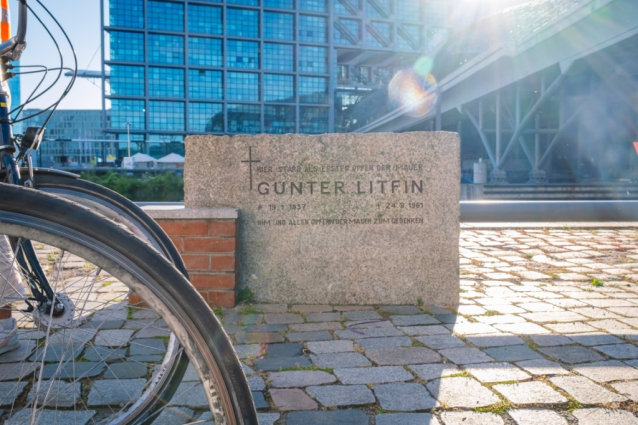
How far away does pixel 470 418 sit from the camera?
220cm

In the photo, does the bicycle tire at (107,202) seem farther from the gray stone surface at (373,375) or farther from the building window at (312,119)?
the building window at (312,119)

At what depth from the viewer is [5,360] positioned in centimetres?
283

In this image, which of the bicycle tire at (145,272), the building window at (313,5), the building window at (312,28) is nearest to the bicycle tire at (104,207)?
the bicycle tire at (145,272)

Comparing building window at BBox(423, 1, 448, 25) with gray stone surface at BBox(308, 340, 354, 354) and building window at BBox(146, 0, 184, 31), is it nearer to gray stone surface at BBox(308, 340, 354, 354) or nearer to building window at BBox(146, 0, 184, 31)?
building window at BBox(146, 0, 184, 31)

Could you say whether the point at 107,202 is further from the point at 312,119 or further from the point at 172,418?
the point at 312,119

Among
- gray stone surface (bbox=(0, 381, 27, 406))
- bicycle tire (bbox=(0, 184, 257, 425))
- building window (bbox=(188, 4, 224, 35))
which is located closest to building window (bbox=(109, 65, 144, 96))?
building window (bbox=(188, 4, 224, 35))

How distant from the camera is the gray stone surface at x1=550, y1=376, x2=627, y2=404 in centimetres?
236

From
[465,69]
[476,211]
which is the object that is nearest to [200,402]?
[476,211]

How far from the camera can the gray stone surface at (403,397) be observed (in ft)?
7.59

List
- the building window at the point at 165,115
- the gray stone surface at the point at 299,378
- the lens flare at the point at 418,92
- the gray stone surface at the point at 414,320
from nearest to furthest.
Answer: the gray stone surface at the point at 299,378
the gray stone surface at the point at 414,320
the lens flare at the point at 418,92
the building window at the point at 165,115

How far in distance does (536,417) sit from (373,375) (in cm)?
78

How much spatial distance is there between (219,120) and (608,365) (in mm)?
66447

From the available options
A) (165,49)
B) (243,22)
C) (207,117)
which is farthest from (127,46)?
(243,22)

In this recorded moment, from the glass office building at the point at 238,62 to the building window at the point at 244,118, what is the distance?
0.12 meters
